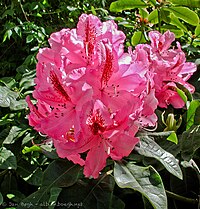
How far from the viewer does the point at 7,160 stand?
1062mm

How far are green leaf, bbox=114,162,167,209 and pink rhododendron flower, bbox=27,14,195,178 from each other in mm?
34

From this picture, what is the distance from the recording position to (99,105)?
758 mm

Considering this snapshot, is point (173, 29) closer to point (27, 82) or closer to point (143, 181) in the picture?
point (27, 82)

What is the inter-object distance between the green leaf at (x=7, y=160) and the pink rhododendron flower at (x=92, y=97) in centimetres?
23

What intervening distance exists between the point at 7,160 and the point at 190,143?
45cm

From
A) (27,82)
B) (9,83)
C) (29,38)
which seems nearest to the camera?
(27,82)

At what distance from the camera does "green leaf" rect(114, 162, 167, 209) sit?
705mm

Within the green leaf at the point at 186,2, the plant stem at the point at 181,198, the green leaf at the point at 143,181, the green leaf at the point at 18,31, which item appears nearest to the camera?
the green leaf at the point at 143,181

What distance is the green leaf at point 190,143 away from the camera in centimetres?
83

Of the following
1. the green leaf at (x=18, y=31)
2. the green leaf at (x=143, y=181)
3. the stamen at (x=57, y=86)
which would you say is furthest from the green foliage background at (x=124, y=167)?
the green leaf at (x=18, y=31)

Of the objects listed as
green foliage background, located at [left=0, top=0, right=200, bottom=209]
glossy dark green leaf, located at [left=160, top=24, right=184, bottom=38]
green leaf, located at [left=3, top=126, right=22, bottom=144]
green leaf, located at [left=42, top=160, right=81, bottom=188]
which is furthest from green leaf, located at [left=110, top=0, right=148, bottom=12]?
green leaf, located at [left=42, top=160, right=81, bottom=188]

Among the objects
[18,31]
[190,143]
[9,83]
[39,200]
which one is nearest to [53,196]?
[39,200]

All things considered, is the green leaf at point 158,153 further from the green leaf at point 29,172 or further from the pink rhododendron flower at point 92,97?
the green leaf at point 29,172

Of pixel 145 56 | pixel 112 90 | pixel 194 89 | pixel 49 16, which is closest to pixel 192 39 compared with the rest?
pixel 194 89
